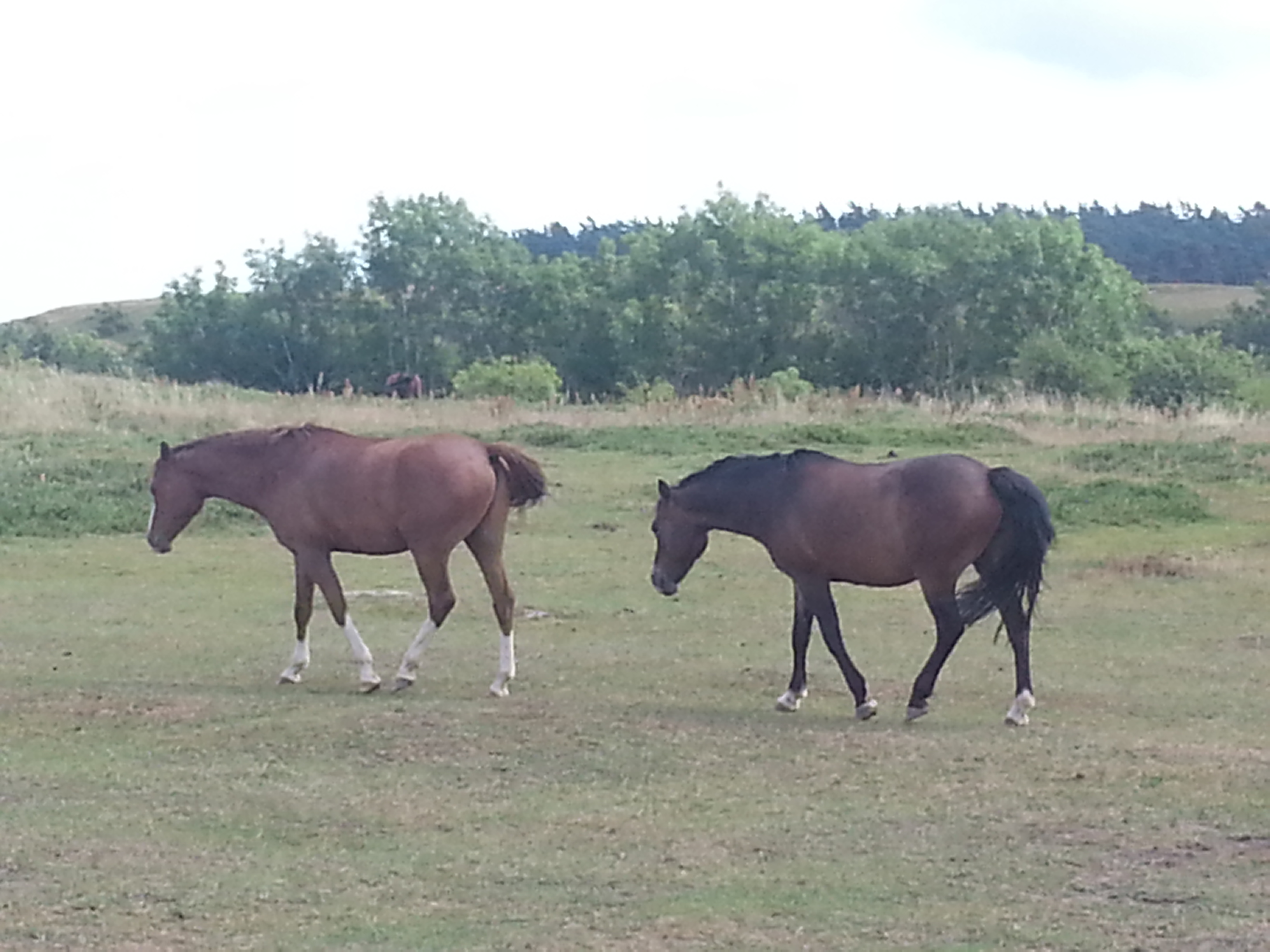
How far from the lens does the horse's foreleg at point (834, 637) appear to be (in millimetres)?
10422

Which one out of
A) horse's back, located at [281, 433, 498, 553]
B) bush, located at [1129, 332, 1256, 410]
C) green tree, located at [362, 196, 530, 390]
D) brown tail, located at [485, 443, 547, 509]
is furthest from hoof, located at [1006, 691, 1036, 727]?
green tree, located at [362, 196, 530, 390]

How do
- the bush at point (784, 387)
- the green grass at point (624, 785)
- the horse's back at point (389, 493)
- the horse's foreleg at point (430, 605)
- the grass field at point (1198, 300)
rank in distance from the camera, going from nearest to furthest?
the green grass at point (624, 785) → the horse's back at point (389, 493) → the horse's foreleg at point (430, 605) → the bush at point (784, 387) → the grass field at point (1198, 300)

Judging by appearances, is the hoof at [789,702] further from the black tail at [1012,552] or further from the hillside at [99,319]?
the hillside at [99,319]

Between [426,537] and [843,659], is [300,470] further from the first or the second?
[843,659]

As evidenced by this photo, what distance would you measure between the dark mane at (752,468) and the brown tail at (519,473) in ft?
2.99

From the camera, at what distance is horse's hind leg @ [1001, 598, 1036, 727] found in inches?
404

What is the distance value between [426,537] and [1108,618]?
643 cm

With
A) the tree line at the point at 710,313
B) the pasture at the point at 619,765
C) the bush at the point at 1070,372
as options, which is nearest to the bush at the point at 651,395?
the tree line at the point at 710,313

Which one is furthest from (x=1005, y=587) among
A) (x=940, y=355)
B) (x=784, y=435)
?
(x=940, y=355)

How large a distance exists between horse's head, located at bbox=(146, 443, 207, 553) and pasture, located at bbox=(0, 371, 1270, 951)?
3.06ft

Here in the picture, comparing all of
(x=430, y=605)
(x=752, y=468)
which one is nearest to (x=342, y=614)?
(x=430, y=605)

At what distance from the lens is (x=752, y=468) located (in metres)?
11.0

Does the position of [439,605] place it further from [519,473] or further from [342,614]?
[519,473]

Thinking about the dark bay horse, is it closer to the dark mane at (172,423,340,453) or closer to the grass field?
the dark mane at (172,423,340,453)
